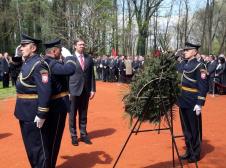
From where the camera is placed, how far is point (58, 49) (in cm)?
638

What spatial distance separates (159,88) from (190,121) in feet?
5.32

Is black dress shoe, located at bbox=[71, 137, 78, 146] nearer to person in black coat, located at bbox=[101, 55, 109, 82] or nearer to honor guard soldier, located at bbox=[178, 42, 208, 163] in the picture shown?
honor guard soldier, located at bbox=[178, 42, 208, 163]

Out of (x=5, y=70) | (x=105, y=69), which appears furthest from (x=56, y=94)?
(x=105, y=69)

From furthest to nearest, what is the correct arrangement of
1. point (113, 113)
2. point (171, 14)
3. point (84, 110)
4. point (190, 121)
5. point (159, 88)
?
point (171, 14) < point (113, 113) < point (84, 110) < point (190, 121) < point (159, 88)

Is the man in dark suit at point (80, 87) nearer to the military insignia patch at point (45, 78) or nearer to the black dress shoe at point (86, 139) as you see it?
the black dress shoe at point (86, 139)

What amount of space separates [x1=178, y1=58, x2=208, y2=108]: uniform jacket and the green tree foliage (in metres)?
1.10

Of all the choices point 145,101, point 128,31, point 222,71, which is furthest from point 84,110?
point 128,31

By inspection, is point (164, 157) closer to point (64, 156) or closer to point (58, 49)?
point (64, 156)

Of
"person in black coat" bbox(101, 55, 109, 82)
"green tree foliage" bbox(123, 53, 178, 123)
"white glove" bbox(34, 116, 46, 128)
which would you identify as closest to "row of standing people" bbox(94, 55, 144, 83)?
"person in black coat" bbox(101, 55, 109, 82)

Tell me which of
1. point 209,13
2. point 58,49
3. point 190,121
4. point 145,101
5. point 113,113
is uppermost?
point 209,13

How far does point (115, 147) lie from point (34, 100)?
122 inches

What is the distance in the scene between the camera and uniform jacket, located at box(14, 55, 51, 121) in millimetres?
5438

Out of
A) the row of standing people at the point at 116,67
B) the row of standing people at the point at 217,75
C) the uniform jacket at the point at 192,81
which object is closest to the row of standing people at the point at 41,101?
the uniform jacket at the point at 192,81

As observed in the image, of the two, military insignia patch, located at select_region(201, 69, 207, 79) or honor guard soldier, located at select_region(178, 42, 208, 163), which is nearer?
military insignia patch, located at select_region(201, 69, 207, 79)
